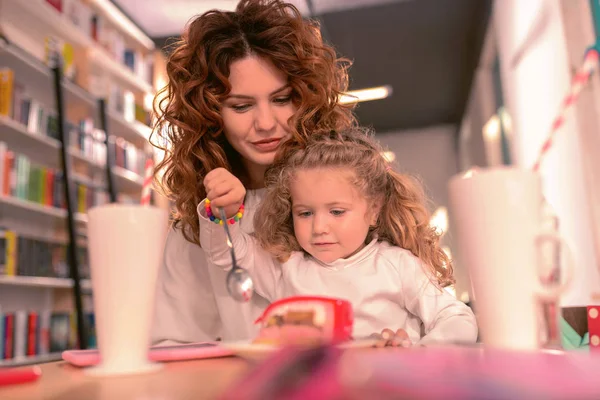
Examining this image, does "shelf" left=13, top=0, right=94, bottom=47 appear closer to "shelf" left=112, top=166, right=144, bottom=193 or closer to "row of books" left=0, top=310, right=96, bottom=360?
"shelf" left=112, top=166, right=144, bottom=193

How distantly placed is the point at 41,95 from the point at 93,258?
3.53 metres

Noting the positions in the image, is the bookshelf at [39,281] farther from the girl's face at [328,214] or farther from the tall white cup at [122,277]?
the tall white cup at [122,277]

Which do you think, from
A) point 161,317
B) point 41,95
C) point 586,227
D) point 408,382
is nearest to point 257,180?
point 161,317

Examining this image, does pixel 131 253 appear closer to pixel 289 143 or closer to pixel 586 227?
pixel 289 143

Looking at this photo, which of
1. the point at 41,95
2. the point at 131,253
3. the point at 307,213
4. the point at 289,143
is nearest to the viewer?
the point at 131,253

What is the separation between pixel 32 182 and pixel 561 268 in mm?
3260

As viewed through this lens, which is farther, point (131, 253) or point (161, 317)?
point (161, 317)

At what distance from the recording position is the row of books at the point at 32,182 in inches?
119

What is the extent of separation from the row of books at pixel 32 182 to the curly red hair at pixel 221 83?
78.0 inches

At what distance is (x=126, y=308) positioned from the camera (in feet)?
1.97

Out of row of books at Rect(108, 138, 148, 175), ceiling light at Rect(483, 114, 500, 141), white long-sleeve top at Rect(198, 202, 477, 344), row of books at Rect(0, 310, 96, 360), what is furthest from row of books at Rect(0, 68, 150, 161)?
ceiling light at Rect(483, 114, 500, 141)

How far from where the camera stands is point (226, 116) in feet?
4.41

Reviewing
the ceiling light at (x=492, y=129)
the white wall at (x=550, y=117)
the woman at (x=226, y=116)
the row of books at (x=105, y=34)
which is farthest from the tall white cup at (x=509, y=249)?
the ceiling light at (x=492, y=129)

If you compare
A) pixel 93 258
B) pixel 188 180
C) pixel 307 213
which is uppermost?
pixel 188 180
